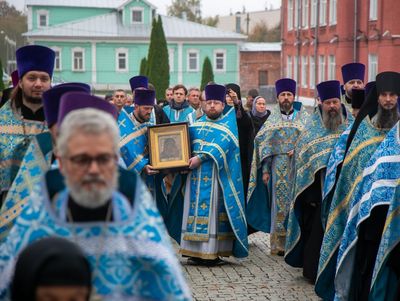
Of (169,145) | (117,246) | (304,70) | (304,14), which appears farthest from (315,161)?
(304,70)

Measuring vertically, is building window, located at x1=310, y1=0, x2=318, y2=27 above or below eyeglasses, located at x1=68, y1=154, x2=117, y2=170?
above

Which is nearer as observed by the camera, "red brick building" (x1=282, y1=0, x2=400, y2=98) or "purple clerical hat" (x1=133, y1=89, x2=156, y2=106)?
"purple clerical hat" (x1=133, y1=89, x2=156, y2=106)

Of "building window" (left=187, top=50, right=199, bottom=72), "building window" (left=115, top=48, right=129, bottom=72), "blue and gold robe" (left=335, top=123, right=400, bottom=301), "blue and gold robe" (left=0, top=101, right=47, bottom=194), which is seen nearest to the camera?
"blue and gold robe" (left=0, top=101, right=47, bottom=194)

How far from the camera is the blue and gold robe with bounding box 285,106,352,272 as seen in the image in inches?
360

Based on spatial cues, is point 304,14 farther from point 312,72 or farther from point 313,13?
point 312,72

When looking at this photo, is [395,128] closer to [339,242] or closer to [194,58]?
[339,242]

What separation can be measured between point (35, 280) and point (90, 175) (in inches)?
19.3

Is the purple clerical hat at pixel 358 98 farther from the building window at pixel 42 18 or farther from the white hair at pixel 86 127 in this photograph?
the building window at pixel 42 18

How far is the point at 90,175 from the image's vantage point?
10.9 feet

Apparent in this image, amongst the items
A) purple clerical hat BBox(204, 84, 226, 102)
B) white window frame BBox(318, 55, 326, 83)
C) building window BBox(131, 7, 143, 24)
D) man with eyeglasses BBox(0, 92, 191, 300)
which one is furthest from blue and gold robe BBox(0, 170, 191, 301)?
building window BBox(131, 7, 143, 24)

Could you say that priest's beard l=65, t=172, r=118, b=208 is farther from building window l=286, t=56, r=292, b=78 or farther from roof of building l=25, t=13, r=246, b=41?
roof of building l=25, t=13, r=246, b=41

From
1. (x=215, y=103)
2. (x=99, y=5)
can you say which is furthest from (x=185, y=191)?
(x=99, y=5)

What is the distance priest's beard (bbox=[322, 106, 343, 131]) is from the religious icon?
1.50m

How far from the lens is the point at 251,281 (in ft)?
30.3
